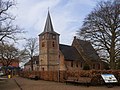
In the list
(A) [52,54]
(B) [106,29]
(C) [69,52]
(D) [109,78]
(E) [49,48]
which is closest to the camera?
(D) [109,78]

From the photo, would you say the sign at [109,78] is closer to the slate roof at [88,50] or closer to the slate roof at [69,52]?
the slate roof at [88,50]

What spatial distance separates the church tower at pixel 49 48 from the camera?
6862 cm

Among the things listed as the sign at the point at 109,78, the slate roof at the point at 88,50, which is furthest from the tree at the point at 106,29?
the sign at the point at 109,78

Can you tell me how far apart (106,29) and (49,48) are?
1287 inches

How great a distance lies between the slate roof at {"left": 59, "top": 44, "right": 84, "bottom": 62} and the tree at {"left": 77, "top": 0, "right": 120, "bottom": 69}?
101 feet

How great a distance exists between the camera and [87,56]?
145 feet

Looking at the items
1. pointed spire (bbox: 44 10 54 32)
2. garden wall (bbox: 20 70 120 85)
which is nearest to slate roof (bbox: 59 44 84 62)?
pointed spire (bbox: 44 10 54 32)

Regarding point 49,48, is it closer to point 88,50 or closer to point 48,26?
point 48,26

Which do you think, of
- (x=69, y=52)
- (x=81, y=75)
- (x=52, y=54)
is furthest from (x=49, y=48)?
(x=81, y=75)

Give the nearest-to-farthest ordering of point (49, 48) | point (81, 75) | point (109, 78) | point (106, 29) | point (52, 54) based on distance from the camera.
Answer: point (109, 78) < point (81, 75) < point (106, 29) < point (49, 48) < point (52, 54)

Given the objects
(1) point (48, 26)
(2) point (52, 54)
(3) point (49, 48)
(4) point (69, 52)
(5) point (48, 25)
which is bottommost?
(2) point (52, 54)

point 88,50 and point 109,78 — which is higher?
point 88,50

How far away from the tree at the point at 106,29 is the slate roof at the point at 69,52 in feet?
101

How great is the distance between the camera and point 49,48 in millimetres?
69562
